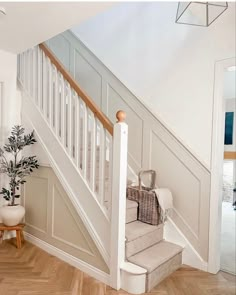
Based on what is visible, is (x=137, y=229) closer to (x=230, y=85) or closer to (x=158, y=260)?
(x=158, y=260)

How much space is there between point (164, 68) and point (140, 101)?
1.66 ft

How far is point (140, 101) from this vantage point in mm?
3332

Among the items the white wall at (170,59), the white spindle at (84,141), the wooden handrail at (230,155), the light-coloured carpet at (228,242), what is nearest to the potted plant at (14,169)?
the white spindle at (84,141)

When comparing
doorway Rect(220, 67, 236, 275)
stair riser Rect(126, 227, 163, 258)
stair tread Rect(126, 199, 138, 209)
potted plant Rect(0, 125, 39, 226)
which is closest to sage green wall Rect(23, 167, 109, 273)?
potted plant Rect(0, 125, 39, 226)

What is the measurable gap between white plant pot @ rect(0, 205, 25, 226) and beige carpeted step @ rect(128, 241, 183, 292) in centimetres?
147

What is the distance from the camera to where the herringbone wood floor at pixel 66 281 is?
2.28 meters

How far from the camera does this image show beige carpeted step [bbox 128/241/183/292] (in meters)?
2.34

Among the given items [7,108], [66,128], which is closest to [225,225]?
[66,128]

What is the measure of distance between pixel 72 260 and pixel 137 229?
791mm

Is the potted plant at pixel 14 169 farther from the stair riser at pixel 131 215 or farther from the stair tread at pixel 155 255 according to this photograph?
the stair tread at pixel 155 255

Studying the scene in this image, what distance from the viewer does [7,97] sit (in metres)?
3.37

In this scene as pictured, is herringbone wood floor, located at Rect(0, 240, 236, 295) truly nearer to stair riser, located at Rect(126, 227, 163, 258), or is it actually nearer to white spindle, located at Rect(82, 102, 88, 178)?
stair riser, located at Rect(126, 227, 163, 258)

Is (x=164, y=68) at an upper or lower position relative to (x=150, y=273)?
upper

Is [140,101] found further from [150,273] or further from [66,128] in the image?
[150,273]
